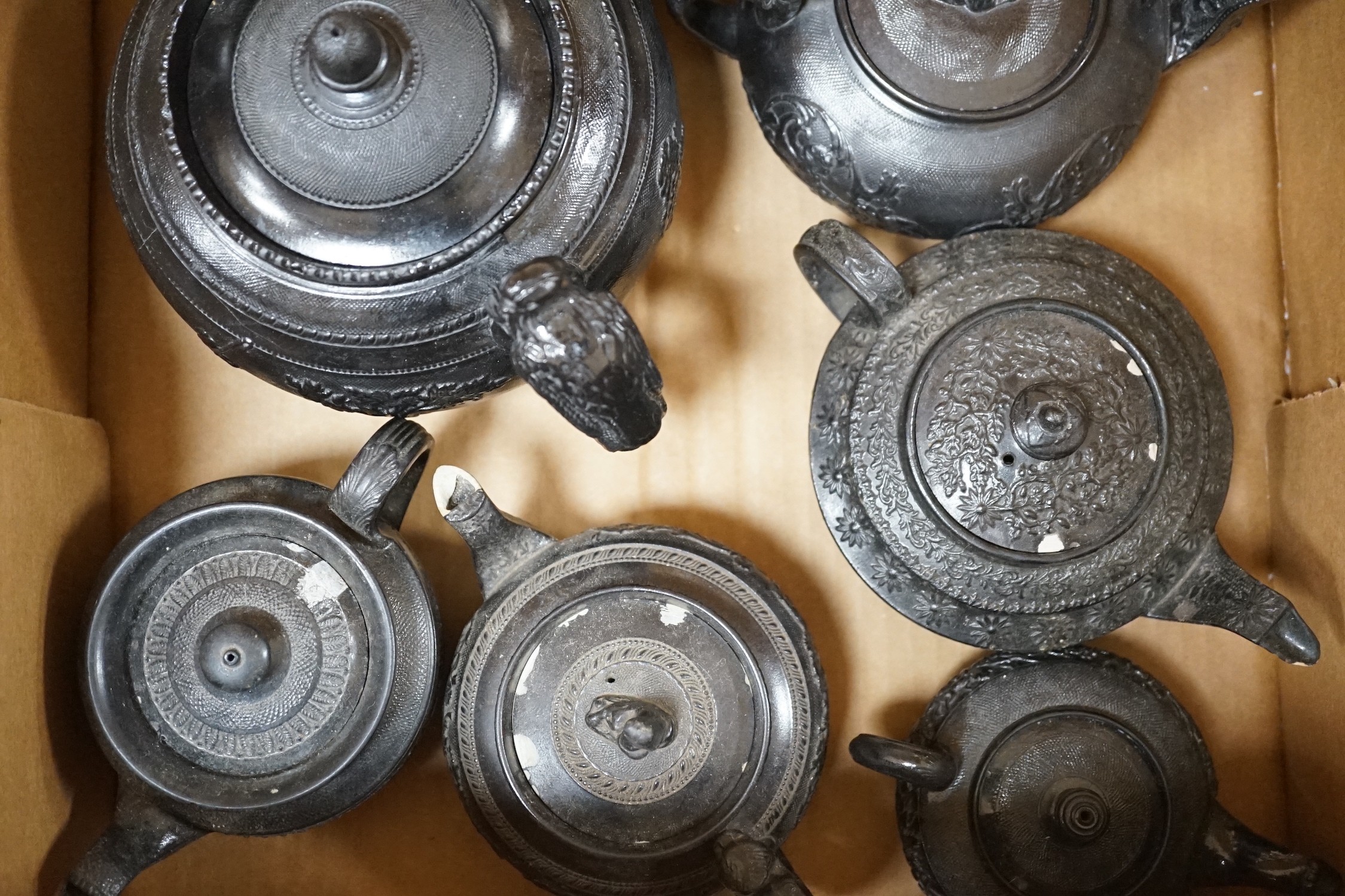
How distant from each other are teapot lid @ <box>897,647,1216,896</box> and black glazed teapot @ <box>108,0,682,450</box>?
628 mm

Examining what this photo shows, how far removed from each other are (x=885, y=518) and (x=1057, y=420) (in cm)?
22

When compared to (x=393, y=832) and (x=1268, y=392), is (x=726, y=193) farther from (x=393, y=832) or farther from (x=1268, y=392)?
(x=393, y=832)

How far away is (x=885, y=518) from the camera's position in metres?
1.16

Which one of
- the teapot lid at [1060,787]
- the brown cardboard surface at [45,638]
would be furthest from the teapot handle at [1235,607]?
the brown cardboard surface at [45,638]

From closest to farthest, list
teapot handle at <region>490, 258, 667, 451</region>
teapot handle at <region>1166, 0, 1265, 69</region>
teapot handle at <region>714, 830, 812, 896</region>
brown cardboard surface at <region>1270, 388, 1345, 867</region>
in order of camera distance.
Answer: teapot handle at <region>490, 258, 667, 451</region> < teapot handle at <region>714, 830, 812, 896</region> < teapot handle at <region>1166, 0, 1265, 69</region> < brown cardboard surface at <region>1270, 388, 1345, 867</region>

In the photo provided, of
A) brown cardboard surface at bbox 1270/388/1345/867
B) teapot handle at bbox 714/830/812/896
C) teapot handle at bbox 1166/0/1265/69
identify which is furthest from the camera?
brown cardboard surface at bbox 1270/388/1345/867

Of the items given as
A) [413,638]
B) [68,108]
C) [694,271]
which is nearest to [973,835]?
[413,638]

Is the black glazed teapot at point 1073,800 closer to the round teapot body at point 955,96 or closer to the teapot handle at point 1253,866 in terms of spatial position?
the teapot handle at point 1253,866

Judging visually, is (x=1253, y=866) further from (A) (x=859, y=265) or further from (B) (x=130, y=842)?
(B) (x=130, y=842)

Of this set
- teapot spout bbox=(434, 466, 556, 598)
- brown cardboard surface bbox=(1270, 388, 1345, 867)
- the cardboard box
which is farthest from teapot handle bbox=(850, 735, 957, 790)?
brown cardboard surface bbox=(1270, 388, 1345, 867)

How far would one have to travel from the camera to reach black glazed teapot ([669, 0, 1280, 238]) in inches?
43.4

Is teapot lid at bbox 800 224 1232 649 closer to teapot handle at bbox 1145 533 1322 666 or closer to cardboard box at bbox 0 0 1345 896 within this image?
teapot handle at bbox 1145 533 1322 666

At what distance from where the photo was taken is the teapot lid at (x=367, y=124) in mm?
902

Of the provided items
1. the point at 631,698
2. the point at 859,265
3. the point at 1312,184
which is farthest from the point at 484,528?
the point at 1312,184
